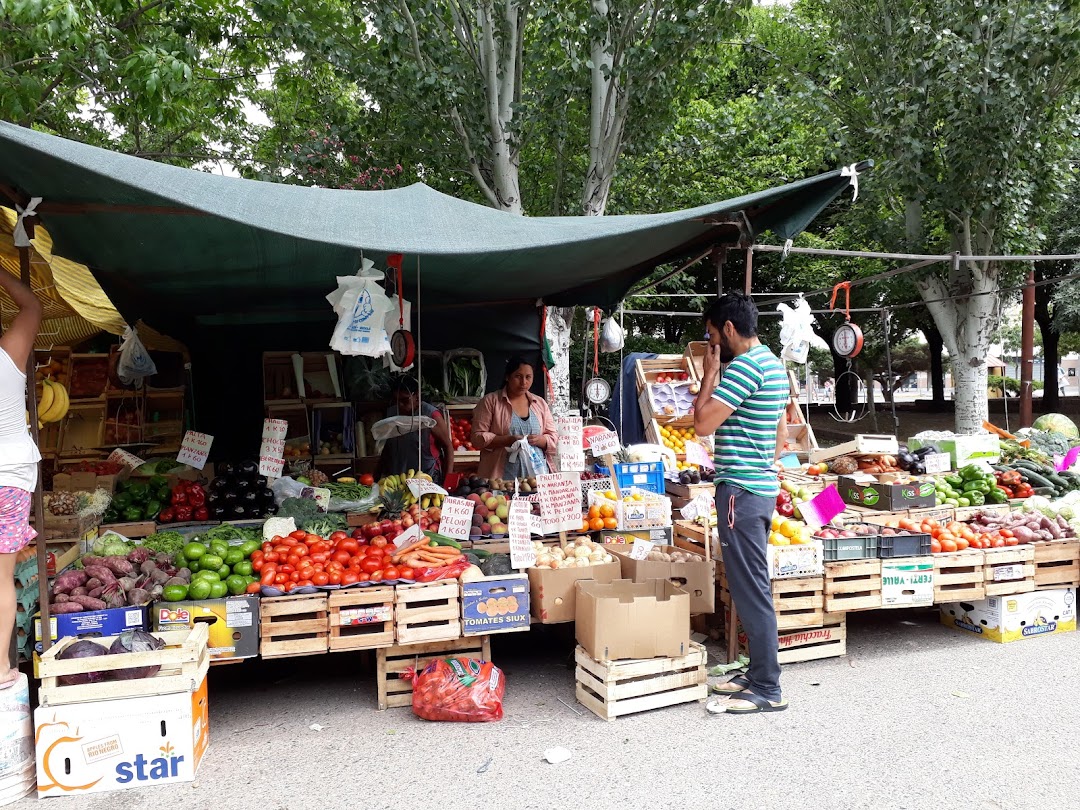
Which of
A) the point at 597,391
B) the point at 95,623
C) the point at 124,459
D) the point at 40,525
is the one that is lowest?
the point at 95,623

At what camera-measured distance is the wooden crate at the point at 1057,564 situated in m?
5.55

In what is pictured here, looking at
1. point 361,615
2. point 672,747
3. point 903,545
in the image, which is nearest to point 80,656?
point 361,615

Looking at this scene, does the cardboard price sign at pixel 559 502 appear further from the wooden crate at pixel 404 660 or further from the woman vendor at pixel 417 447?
the woman vendor at pixel 417 447

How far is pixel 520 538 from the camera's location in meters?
4.86

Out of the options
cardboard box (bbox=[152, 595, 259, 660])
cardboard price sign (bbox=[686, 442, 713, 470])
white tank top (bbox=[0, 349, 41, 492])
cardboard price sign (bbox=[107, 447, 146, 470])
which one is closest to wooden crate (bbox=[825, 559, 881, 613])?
cardboard price sign (bbox=[686, 442, 713, 470])

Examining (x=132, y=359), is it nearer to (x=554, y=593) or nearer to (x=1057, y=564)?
(x=554, y=593)

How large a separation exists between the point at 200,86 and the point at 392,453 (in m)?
6.46

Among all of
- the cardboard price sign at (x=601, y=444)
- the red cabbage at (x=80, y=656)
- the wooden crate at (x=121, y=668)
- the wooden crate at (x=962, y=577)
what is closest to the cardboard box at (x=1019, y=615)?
the wooden crate at (x=962, y=577)

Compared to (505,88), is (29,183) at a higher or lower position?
lower

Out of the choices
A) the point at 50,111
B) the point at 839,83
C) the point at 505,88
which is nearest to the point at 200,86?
the point at 50,111

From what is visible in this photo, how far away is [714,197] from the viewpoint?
15.3 meters

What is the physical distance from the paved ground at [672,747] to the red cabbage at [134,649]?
51 centimetres

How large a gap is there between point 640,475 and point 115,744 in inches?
162

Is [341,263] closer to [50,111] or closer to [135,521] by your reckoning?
[135,521]
